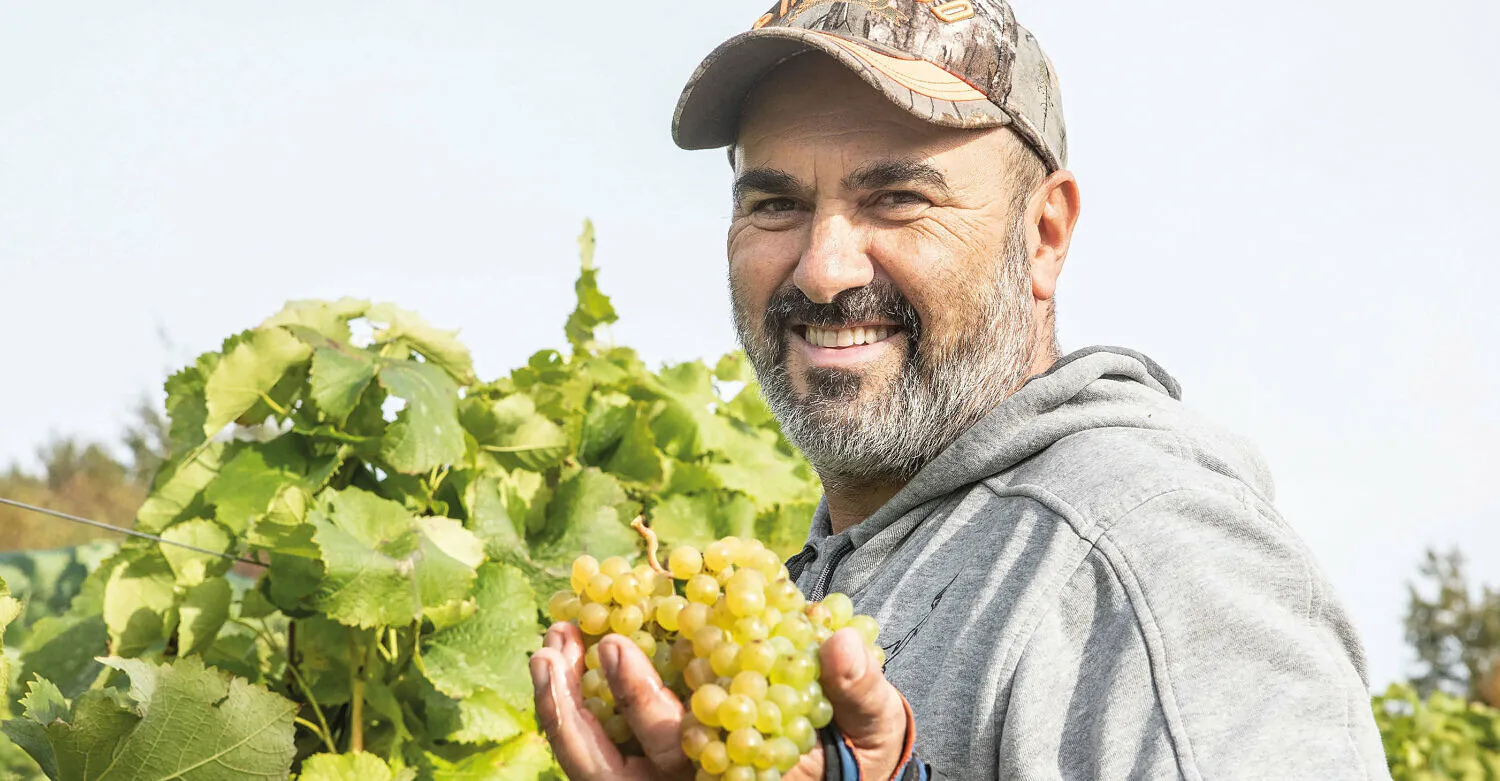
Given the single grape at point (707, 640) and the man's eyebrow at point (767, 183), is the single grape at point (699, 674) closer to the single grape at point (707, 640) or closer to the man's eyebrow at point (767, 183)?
the single grape at point (707, 640)

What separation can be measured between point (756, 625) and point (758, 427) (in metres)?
2.87

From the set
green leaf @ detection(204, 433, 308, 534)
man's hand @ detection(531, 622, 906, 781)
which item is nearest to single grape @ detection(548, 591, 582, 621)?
man's hand @ detection(531, 622, 906, 781)

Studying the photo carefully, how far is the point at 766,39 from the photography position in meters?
2.04

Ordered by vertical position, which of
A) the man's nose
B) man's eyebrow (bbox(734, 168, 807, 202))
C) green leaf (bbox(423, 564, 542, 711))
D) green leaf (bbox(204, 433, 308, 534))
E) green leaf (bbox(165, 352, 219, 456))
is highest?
man's eyebrow (bbox(734, 168, 807, 202))

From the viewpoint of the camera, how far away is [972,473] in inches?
69.4

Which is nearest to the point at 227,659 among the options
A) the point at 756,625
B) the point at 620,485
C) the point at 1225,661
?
the point at 620,485

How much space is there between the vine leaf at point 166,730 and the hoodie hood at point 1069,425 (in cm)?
105

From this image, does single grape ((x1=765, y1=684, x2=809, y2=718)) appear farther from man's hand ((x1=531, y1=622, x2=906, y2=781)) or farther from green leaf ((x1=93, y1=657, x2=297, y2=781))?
green leaf ((x1=93, y1=657, x2=297, y2=781))

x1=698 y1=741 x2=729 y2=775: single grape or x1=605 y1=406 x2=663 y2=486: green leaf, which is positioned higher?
x1=698 y1=741 x2=729 y2=775: single grape

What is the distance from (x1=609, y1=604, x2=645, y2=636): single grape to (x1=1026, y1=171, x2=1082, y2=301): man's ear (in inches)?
41.0

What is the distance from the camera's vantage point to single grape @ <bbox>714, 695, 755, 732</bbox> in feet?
3.80

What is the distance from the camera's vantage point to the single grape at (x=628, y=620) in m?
1.31

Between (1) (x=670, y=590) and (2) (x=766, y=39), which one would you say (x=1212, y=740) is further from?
(2) (x=766, y=39)

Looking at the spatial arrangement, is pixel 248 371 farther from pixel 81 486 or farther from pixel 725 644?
pixel 81 486
